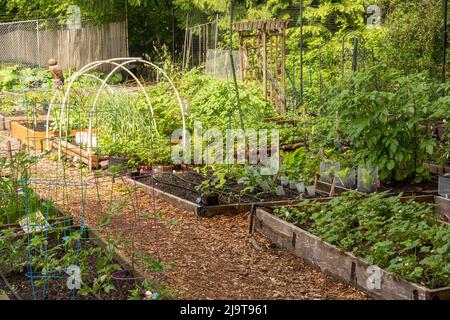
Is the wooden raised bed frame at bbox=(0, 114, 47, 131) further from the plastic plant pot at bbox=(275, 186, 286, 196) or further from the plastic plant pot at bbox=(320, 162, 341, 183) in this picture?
the plastic plant pot at bbox=(275, 186, 286, 196)

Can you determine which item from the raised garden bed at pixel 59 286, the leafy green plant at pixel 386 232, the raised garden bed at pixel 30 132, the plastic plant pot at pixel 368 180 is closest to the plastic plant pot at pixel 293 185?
the plastic plant pot at pixel 368 180

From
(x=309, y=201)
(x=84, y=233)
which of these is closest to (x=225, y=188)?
(x=309, y=201)

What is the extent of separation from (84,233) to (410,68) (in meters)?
8.10

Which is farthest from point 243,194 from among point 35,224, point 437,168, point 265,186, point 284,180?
point 35,224

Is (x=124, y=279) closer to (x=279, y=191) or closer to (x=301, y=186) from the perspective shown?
(x=279, y=191)

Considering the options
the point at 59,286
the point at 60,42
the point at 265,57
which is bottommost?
the point at 59,286

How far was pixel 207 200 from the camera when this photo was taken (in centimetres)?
687

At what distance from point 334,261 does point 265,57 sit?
6569 millimetres

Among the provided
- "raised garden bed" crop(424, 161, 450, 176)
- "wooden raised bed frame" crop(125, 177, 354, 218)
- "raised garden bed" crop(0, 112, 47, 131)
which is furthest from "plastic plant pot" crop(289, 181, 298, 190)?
"raised garden bed" crop(0, 112, 47, 131)

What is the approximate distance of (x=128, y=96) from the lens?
10.1 metres

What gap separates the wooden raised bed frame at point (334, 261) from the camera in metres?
4.27

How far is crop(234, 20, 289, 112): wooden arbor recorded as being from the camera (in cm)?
1120

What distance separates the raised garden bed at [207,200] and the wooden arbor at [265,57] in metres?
3.62
